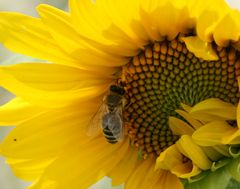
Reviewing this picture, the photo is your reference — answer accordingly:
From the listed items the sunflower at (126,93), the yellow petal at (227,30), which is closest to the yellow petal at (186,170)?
the sunflower at (126,93)

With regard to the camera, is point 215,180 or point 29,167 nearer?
point 215,180

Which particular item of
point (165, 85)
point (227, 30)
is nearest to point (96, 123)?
point (165, 85)

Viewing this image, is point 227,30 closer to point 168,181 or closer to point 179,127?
point 179,127

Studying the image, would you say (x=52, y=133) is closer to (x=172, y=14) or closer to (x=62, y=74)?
(x=62, y=74)

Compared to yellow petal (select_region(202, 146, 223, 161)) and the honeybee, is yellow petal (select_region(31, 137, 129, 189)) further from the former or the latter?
yellow petal (select_region(202, 146, 223, 161))

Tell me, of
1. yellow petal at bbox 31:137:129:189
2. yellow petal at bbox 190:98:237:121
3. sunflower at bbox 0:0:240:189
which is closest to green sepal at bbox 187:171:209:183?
sunflower at bbox 0:0:240:189

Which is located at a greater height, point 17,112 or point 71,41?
point 71,41

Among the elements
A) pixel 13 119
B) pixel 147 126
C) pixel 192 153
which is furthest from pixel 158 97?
pixel 13 119
